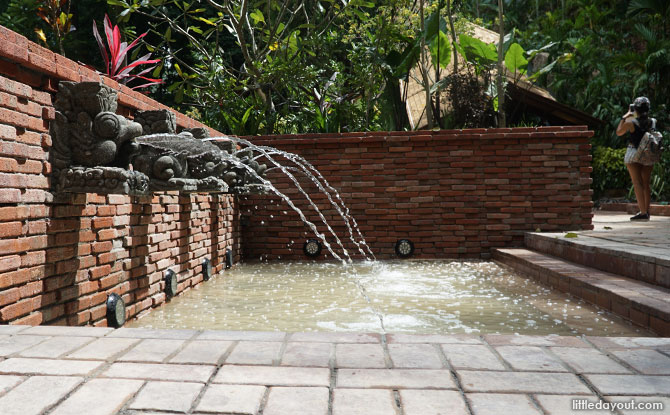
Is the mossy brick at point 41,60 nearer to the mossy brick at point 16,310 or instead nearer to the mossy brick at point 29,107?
the mossy brick at point 29,107

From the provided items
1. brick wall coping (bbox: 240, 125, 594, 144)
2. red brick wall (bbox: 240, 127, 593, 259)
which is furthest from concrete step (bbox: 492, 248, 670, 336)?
brick wall coping (bbox: 240, 125, 594, 144)

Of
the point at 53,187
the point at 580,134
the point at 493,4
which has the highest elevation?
the point at 493,4

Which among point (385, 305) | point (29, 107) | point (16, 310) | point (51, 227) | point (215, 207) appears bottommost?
point (385, 305)

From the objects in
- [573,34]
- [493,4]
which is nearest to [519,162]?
[573,34]

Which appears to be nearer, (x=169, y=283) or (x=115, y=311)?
(x=115, y=311)

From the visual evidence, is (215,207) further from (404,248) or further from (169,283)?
(404,248)

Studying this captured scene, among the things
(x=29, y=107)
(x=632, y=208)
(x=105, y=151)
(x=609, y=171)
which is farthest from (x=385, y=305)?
(x=609, y=171)

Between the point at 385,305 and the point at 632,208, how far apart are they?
8.71 metres

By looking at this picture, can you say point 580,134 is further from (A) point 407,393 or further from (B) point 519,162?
(A) point 407,393

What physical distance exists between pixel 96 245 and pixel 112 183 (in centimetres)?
65

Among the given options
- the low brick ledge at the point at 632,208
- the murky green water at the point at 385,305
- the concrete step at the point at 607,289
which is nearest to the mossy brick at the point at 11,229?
the murky green water at the point at 385,305

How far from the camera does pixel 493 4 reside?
2327 cm

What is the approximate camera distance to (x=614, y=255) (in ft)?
14.5

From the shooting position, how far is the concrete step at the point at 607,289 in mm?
3094
